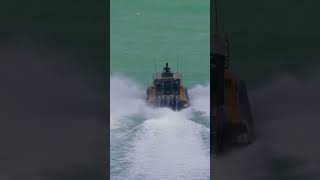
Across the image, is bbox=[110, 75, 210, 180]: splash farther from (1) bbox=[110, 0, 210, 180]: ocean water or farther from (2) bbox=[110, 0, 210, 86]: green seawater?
(2) bbox=[110, 0, 210, 86]: green seawater

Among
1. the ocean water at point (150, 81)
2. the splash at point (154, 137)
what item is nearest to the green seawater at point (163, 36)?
the ocean water at point (150, 81)

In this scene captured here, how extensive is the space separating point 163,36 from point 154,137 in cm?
88

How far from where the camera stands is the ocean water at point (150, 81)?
208 inches

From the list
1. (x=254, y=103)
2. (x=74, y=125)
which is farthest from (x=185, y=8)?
(x=74, y=125)

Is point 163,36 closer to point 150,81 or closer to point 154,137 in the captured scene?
point 150,81

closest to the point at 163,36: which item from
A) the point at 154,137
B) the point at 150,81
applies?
the point at 150,81

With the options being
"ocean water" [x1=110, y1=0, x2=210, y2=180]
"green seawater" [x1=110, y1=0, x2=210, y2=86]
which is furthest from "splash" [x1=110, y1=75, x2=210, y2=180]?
"green seawater" [x1=110, y1=0, x2=210, y2=86]

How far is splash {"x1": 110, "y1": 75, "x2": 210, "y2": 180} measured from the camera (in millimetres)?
5293

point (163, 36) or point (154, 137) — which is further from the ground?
point (163, 36)

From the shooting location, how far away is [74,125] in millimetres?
5297

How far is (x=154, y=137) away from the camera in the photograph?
17.5 ft

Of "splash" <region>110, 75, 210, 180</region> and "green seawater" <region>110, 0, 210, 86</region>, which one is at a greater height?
"green seawater" <region>110, 0, 210, 86</region>

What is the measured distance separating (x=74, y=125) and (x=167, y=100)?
83 cm

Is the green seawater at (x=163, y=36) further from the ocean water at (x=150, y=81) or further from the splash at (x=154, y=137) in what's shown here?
the splash at (x=154, y=137)
